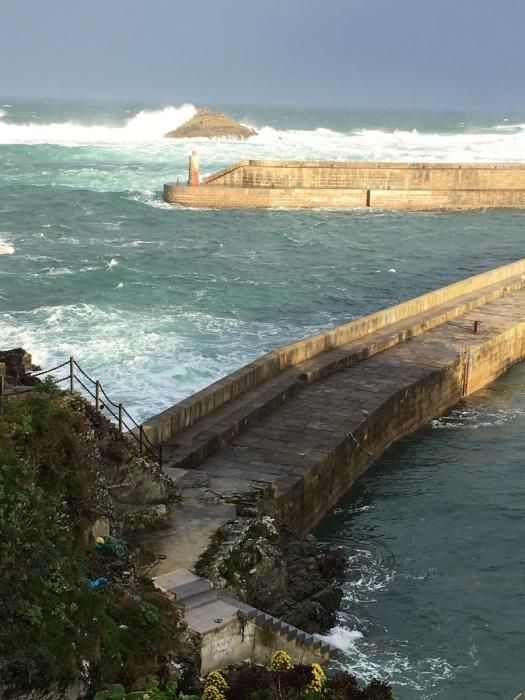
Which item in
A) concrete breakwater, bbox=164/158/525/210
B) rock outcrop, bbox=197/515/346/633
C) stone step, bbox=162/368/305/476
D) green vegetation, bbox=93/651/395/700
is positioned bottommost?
rock outcrop, bbox=197/515/346/633

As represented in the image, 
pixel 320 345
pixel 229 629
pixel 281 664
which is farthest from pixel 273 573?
pixel 320 345

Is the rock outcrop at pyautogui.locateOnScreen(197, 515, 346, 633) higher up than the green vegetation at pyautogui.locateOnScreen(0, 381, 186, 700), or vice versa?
the green vegetation at pyautogui.locateOnScreen(0, 381, 186, 700)

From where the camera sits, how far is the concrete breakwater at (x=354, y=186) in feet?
194

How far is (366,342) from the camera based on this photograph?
2619cm

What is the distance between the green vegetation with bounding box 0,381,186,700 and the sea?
3.95 meters

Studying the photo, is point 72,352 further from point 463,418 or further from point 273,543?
point 273,543

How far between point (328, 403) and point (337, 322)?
38.9 feet

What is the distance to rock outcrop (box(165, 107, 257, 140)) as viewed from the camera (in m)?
120

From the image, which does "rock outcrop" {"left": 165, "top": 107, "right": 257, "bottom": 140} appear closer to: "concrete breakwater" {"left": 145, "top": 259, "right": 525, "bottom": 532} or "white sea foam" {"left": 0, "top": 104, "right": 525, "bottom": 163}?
"white sea foam" {"left": 0, "top": 104, "right": 525, "bottom": 163}

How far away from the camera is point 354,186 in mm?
61719

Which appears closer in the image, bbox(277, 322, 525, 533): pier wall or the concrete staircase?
the concrete staircase

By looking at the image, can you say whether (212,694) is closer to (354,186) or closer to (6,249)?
(6,249)

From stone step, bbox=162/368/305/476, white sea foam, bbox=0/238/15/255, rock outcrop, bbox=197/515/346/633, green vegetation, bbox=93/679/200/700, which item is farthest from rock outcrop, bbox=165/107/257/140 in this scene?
green vegetation, bbox=93/679/200/700

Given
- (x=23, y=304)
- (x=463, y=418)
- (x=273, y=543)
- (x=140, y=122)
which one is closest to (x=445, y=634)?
(x=273, y=543)
